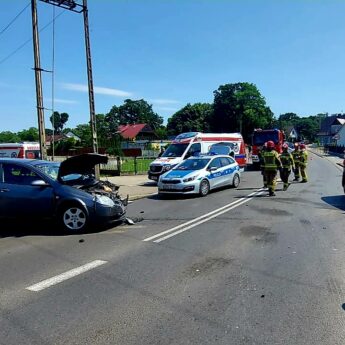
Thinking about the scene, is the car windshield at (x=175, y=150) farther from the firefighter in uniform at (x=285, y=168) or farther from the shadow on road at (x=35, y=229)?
the shadow on road at (x=35, y=229)

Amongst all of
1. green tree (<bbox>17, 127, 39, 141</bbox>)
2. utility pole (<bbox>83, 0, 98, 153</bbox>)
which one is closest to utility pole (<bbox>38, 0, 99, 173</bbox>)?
utility pole (<bbox>83, 0, 98, 153</bbox>)

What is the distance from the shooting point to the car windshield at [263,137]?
1144 inches

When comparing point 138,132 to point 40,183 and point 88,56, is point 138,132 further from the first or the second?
point 40,183

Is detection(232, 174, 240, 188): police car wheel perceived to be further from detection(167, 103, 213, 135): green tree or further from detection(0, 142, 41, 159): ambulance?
detection(167, 103, 213, 135): green tree

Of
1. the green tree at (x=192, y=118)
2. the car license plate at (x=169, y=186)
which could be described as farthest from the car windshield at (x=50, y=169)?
the green tree at (x=192, y=118)

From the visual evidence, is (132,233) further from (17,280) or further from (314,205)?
(314,205)

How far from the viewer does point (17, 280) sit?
5.50 m

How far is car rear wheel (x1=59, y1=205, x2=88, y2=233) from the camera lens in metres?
8.59

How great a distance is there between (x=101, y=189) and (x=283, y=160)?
8.77m

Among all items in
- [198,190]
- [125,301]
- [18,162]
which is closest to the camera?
[125,301]

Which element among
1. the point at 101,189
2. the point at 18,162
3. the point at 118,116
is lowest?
the point at 101,189

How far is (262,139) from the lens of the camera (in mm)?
29453

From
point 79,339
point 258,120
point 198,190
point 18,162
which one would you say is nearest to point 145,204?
point 198,190

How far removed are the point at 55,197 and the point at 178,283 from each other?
166 inches
